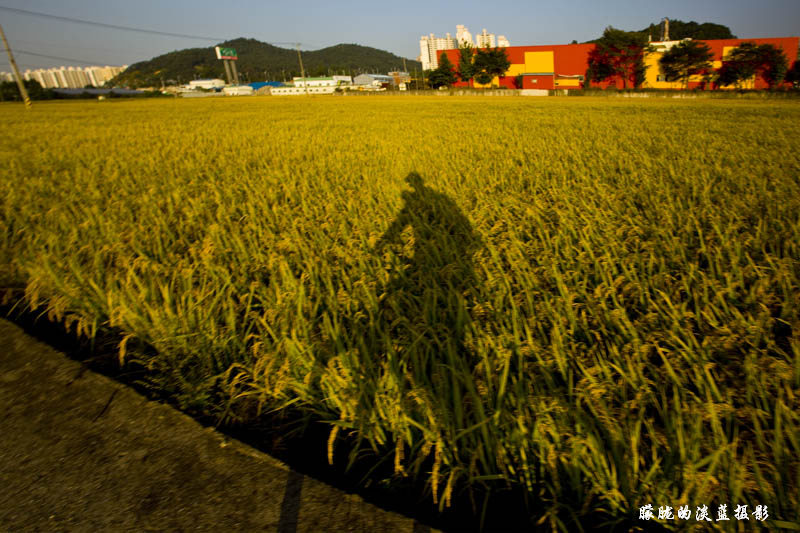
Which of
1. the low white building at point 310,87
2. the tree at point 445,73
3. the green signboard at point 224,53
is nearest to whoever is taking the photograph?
the tree at point 445,73

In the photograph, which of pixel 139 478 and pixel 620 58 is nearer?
pixel 139 478

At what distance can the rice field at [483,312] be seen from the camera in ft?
3.21

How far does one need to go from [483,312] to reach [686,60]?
206 ft

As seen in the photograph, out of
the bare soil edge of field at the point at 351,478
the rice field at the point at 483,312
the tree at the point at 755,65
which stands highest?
the tree at the point at 755,65

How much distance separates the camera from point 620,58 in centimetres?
5059

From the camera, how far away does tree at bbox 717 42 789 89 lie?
42.8 meters

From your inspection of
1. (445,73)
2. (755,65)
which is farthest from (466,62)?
(755,65)

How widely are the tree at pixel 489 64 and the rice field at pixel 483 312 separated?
2303 inches

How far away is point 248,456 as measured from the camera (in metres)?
1.04

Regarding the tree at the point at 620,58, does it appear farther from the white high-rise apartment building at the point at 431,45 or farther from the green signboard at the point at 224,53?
the white high-rise apartment building at the point at 431,45

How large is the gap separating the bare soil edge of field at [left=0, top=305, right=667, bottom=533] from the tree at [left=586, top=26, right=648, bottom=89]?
6310 cm

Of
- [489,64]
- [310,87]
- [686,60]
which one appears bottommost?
[686,60]

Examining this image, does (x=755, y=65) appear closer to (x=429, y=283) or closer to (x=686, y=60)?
(x=686, y=60)

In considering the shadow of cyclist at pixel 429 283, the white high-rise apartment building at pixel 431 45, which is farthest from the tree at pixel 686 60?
the white high-rise apartment building at pixel 431 45
